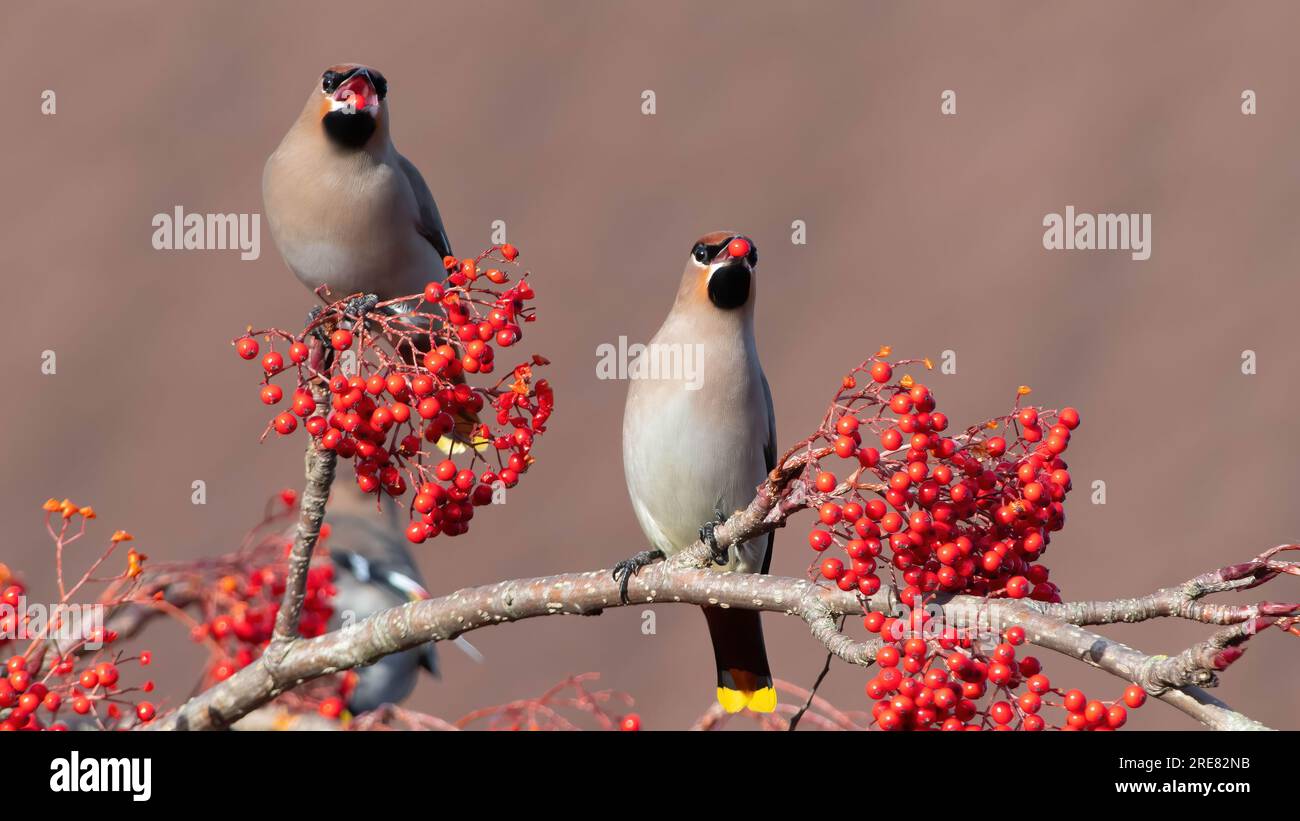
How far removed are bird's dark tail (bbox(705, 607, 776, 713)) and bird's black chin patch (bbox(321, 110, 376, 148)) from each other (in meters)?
1.36

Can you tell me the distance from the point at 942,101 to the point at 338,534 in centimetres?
286

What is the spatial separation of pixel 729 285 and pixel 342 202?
2.93 feet

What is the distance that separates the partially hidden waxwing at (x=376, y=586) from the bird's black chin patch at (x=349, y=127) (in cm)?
197

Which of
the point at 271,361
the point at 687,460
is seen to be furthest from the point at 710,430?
the point at 271,361

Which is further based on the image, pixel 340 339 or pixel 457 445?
pixel 457 445

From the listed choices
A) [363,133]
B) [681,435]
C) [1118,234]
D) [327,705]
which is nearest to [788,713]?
[681,435]

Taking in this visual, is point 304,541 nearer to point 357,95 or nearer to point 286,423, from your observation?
point 286,423

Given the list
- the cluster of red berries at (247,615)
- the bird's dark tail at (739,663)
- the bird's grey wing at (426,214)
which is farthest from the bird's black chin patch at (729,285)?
the cluster of red berries at (247,615)

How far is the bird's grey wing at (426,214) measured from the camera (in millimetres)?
3168

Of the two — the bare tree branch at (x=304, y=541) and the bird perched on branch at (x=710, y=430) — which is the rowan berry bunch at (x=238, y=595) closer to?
the bare tree branch at (x=304, y=541)

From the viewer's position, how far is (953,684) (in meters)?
1.86

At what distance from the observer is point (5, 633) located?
2.31m

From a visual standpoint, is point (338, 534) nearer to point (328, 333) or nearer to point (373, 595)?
point (373, 595)

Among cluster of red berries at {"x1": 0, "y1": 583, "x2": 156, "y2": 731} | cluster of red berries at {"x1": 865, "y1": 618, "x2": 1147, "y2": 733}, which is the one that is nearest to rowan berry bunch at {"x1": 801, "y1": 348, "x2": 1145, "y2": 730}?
cluster of red berries at {"x1": 865, "y1": 618, "x2": 1147, "y2": 733}
